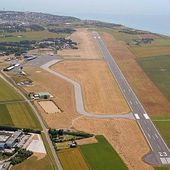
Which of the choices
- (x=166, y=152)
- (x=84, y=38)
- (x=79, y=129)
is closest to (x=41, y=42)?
(x=84, y=38)

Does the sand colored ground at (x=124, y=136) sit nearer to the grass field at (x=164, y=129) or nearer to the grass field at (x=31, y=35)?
the grass field at (x=164, y=129)

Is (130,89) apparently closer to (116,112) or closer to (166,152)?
(116,112)

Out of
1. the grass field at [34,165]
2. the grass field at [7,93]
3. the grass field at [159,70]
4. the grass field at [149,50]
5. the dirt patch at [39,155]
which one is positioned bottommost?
the grass field at [34,165]

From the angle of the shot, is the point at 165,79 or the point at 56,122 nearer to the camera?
the point at 56,122

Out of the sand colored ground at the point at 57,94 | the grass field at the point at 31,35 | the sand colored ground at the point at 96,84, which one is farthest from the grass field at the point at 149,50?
the sand colored ground at the point at 57,94

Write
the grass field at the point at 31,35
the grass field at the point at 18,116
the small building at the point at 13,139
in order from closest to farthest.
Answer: the small building at the point at 13,139
the grass field at the point at 18,116
the grass field at the point at 31,35

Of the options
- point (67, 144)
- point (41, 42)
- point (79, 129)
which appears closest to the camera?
point (67, 144)

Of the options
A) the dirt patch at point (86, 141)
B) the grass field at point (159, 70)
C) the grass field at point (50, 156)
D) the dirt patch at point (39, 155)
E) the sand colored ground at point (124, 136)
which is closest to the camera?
the grass field at point (50, 156)
